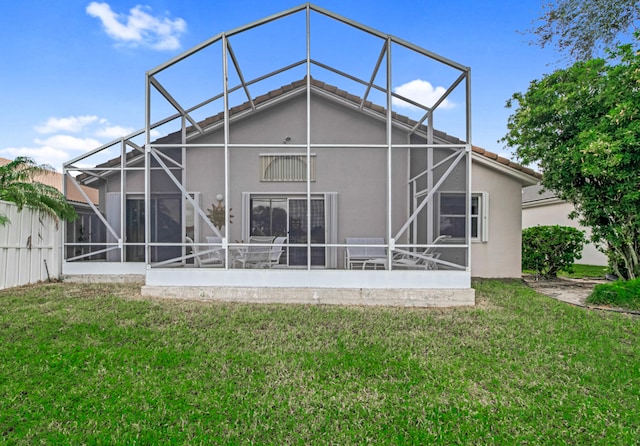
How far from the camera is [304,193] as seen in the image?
8.61m

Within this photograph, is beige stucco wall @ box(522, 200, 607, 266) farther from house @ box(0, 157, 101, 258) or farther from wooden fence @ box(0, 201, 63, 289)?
wooden fence @ box(0, 201, 63, 289)

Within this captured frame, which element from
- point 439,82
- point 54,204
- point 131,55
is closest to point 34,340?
point 54,204

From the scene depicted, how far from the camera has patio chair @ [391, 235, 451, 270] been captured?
21.0 feet

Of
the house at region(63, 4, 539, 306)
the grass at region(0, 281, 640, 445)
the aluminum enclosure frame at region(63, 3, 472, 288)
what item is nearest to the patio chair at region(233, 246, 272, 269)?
the house at region(63, 4, 539, 306)

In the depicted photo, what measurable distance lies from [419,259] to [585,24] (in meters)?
8.79

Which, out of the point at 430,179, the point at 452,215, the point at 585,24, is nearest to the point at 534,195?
the point at 585,24

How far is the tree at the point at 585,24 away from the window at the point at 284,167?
814cm

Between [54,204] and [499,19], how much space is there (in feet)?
46.7

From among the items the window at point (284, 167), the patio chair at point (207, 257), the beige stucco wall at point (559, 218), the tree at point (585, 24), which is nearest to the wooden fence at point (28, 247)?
the patio chair at point (207, 257)

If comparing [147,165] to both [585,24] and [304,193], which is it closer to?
[304,193]

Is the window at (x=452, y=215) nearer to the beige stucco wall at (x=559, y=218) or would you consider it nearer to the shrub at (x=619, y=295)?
the shrub at (x=619, y=295)

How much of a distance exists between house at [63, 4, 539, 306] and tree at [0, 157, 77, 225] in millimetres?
694

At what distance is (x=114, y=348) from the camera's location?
4.05 metres

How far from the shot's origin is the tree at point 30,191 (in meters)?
8.02
